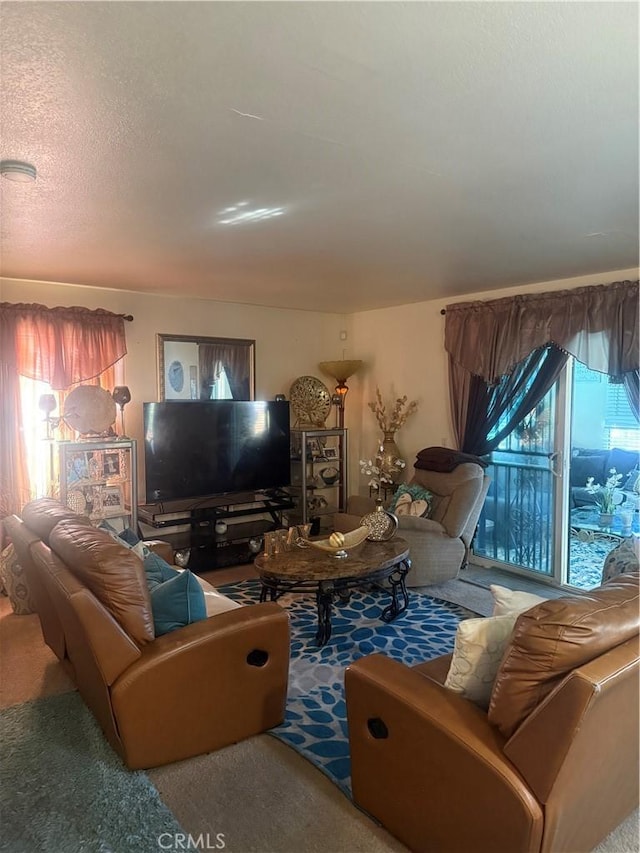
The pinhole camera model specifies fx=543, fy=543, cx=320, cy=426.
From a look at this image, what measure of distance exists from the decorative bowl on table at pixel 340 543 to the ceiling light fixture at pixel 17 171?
245cm

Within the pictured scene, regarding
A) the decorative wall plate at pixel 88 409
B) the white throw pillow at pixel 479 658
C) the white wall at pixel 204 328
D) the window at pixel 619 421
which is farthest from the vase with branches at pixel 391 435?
the white throw pillow at pixel 479 658

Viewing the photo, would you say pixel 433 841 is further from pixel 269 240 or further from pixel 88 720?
pixel 269 240

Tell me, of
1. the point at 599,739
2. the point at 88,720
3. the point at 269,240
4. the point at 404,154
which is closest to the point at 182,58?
the point at 404,154

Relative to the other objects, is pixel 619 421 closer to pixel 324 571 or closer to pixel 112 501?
pixel 324 571

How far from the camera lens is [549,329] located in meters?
4.23

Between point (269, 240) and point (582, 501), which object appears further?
point (582, 501)

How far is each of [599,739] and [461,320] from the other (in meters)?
3.89

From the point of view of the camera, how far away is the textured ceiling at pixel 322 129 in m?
1.34

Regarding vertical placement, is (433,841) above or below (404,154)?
below

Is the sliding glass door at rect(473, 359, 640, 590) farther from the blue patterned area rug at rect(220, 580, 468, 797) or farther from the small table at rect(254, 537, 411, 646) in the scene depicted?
the small table at rect(254, 537, 411, 646)

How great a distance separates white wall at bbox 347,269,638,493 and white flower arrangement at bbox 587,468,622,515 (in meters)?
1.32

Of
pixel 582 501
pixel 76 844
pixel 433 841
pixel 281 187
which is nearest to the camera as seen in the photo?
pixel 433 841

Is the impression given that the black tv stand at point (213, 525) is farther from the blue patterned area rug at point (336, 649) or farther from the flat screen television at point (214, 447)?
the blue patterned area rug at point (336, 649)

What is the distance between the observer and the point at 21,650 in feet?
10.7
